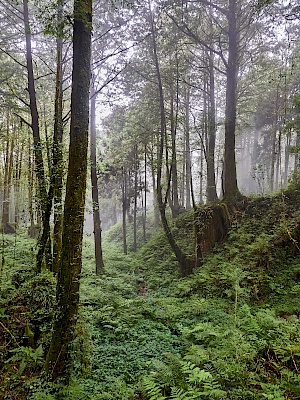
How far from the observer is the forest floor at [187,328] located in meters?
3.84

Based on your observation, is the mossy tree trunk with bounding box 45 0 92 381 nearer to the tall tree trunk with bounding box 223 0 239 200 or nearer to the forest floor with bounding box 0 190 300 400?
the forest floor with bounding box 0 190 300 400

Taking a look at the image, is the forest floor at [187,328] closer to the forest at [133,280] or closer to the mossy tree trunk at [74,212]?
the forest at [133,280]

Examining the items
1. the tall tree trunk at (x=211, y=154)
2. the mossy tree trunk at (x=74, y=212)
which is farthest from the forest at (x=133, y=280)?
the tall tree trunk at (x=211, y=154)

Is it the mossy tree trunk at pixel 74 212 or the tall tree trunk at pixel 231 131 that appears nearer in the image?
the mossy tree trunk at pixel 74 212

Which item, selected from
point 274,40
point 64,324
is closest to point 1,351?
point 64,324

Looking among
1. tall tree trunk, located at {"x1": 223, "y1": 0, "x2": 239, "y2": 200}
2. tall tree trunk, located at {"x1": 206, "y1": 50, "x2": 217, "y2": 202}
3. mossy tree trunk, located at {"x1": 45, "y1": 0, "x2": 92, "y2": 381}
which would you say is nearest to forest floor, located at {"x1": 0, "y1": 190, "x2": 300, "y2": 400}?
mossy tree trunk, located at {"x1": 45, "y1": 0, "x2": 92, "y2": 381}

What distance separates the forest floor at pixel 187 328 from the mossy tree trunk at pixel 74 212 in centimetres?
26

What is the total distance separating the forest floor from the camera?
12.6 feet

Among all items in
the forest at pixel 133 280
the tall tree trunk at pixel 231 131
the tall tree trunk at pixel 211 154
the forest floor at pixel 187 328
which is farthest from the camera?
the tall tree trunk at pixel 211 154

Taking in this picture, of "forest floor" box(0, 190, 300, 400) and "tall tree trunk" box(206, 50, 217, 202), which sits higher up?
"tall tree trunk" box(206, 50, 217, 202)

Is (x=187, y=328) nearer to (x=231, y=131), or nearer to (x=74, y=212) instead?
(x=74, y=212)

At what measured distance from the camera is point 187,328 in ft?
18.1

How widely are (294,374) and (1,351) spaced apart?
5001 mm

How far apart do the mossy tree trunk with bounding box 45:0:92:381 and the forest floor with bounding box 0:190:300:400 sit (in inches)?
10.1
